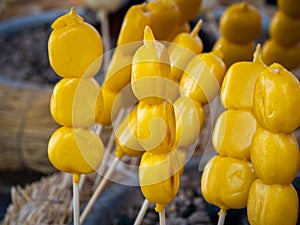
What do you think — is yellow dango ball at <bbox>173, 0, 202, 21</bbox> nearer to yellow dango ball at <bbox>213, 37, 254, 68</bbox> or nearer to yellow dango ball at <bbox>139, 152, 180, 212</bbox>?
yellow dango ball at <bbox>213, 37, 254, 68</bbox>

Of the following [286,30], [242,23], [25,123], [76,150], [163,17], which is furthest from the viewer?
[25,123]

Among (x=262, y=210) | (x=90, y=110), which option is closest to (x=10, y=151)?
(x=90, y=110)

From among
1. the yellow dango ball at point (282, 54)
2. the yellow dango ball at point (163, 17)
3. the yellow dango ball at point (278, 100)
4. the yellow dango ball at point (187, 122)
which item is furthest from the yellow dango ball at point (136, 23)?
the yellow dango ball at point (282, 54)

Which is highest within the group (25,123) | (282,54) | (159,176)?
(159,176)

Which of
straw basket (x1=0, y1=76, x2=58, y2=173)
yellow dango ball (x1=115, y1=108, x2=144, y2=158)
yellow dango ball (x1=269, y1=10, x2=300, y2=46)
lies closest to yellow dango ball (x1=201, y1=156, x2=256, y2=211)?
yellow dango ball (x1=115, y1=108, x2=144, y2=158)

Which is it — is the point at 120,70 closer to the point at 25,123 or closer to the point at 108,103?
the point at 108,103

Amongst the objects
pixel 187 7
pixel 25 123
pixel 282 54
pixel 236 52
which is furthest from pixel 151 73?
pixel 25 123
